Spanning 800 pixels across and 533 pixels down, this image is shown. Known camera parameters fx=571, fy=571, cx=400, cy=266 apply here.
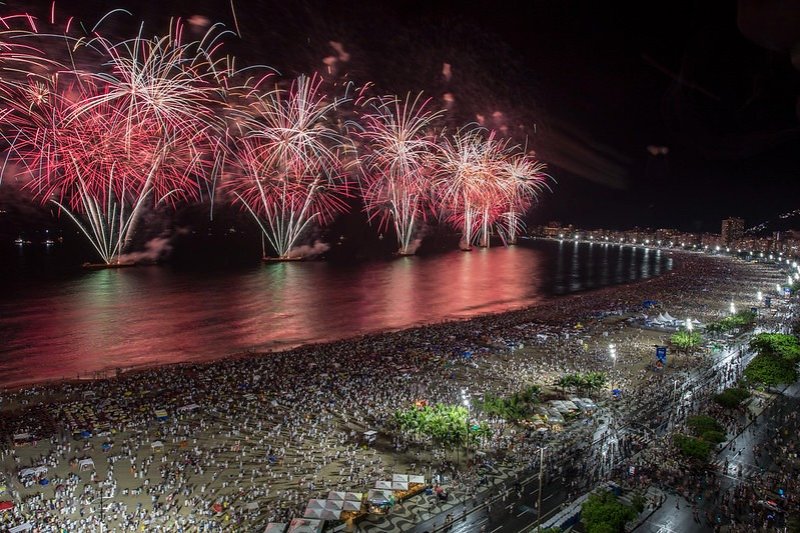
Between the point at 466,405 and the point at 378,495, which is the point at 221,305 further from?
the point at 378,495

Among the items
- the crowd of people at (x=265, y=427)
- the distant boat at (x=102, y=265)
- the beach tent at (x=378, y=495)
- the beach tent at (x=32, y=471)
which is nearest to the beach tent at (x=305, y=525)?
the crowd of people at (x=265, y=427)

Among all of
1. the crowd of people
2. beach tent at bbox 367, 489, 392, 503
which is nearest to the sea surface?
the crowd of people

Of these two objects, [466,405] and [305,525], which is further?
[466,405]

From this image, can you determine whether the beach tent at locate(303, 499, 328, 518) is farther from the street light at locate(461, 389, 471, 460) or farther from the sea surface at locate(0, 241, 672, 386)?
the sea surface at locate(0, 241, 672, 386)

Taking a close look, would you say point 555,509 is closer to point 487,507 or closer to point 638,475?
point 487,507

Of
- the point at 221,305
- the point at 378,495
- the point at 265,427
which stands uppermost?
the point at 221,305

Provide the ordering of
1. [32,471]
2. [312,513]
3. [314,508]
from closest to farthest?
[312,513], [314,508], [32,471]

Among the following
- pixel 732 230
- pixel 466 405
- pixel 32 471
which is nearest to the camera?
pixel 32 471

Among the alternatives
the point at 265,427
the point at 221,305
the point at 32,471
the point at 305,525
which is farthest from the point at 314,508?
the point at 221,305
